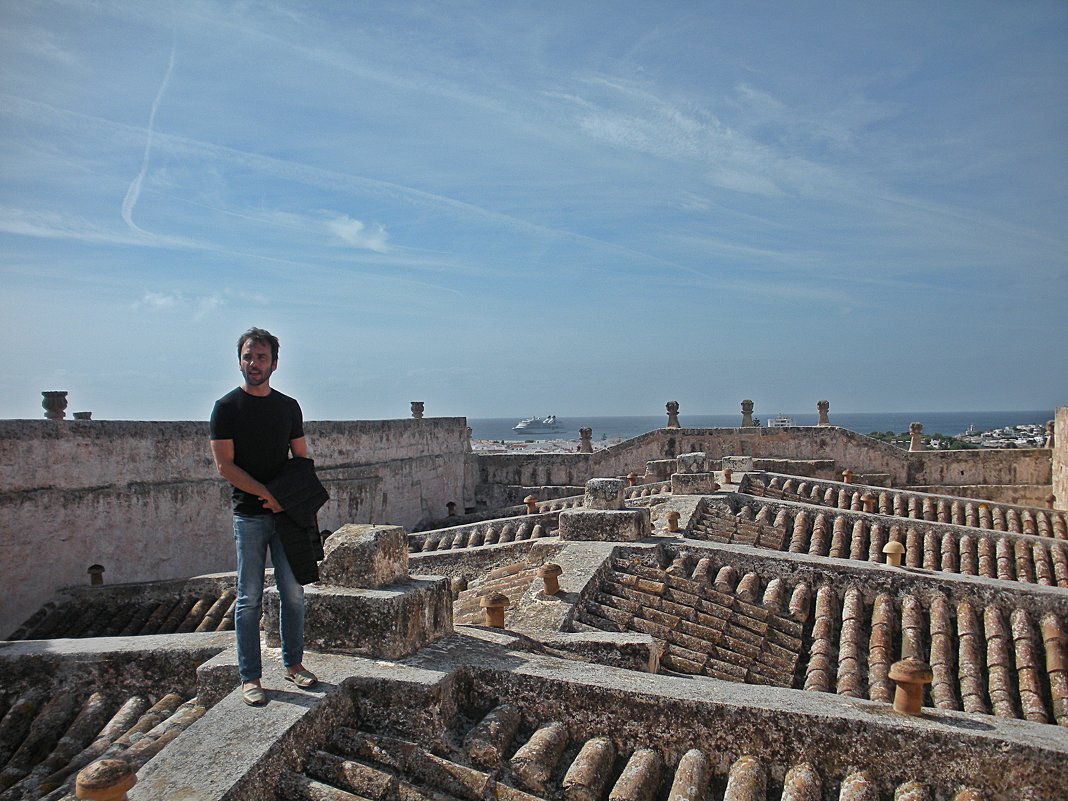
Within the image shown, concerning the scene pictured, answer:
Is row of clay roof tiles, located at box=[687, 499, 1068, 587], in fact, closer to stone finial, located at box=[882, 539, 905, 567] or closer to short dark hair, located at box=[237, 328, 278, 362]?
stone finial, located at box=[882, 539, 905, 567]

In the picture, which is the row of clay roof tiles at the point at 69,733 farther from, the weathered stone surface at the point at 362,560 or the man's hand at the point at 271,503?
the man's hand at the point at 271,503

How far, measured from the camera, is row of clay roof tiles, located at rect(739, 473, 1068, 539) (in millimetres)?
13648

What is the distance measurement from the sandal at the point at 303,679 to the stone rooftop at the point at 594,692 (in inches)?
2.1

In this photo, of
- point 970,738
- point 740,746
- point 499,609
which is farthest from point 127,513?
point 970,738

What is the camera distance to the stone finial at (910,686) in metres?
3.82

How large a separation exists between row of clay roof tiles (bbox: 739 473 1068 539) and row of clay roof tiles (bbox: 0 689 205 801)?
33.7 feet

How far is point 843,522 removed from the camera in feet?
36.8

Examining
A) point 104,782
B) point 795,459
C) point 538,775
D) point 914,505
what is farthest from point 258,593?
point 795,459

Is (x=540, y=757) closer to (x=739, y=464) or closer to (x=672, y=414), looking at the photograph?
(x=739, y=464)

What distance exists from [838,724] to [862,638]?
3.75 metres

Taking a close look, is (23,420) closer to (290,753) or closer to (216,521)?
(216,521)

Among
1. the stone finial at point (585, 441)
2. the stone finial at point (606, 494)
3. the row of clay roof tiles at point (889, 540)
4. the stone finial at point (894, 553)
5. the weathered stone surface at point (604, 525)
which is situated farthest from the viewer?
the stone finial at point (585, 441)

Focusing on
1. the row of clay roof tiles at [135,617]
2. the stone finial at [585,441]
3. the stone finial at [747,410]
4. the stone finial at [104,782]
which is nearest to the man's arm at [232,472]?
the stone finial at [104,782]

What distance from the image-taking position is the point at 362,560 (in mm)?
4508
